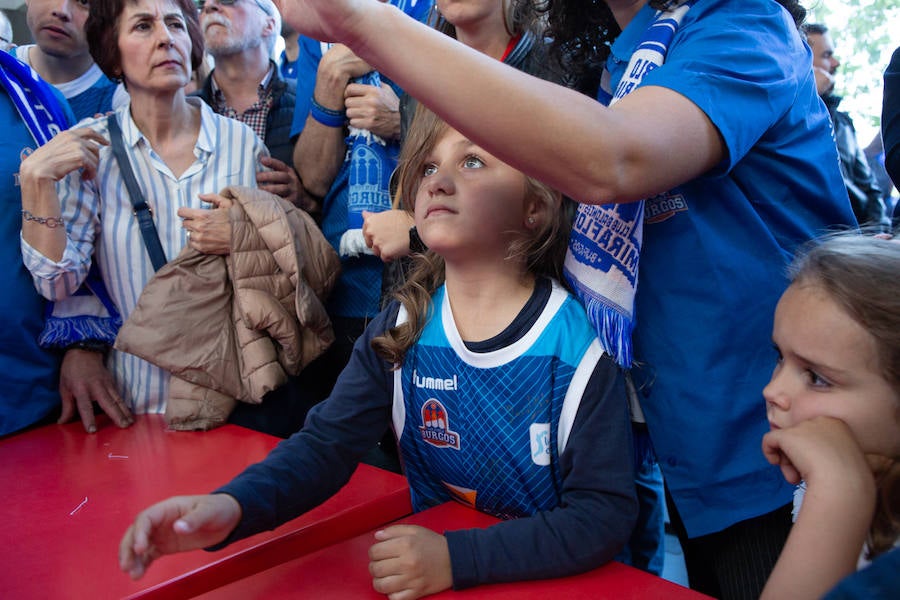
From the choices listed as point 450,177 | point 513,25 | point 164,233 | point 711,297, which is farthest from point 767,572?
point 164,233

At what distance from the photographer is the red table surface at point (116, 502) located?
3.78ft

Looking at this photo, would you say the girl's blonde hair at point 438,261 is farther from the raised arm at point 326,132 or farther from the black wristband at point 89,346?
the black wristband at point 89,346

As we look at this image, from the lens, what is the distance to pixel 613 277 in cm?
116

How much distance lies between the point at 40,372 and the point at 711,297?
178 cm

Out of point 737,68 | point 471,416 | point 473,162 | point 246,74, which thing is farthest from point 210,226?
point 737,68

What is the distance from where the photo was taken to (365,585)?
1.04m

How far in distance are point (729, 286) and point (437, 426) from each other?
54cm

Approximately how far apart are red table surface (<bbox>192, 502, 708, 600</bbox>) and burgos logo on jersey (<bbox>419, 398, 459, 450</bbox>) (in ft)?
0.82

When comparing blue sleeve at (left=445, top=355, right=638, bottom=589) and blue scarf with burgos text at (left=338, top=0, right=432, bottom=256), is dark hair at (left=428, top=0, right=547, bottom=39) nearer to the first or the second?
blue scarf with burgos text at (left=338, top=0, right=432, bottom=256)

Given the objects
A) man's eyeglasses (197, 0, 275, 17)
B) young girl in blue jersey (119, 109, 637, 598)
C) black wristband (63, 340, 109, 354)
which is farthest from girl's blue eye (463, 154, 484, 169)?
man's eyeglasses (197, 0, 275, 17)

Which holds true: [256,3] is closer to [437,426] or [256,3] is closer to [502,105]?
[437,426]

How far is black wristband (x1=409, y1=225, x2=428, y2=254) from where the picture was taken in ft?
5.25

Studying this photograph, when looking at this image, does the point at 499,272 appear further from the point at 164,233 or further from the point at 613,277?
the point at 164,233

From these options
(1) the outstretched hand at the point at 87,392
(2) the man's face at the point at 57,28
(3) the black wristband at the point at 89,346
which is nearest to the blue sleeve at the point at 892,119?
(1) the outstretched hand at the point at 87,392
